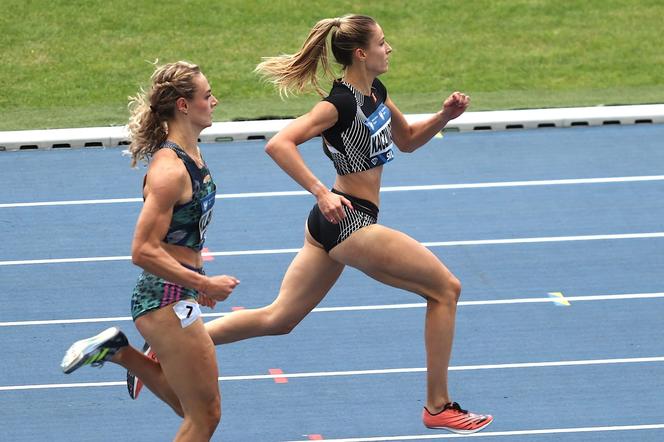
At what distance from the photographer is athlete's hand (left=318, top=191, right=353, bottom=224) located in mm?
6062

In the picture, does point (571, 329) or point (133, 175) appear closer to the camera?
point (571, 329)

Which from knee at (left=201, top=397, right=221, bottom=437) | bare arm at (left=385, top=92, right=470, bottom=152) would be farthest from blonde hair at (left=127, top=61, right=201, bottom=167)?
bare arm at (left=385, top=92, right=470, bottom=152)

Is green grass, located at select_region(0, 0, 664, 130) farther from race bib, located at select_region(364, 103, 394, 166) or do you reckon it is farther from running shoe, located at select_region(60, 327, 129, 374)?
running shoe, located at select_region(60, 327, 129, 374)

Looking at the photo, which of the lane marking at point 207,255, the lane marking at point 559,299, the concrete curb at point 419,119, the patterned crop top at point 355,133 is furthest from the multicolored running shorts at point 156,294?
the concrete curb at point 419,119

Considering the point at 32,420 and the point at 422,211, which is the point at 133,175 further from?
the point at 32,420

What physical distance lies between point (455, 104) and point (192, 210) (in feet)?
5.81

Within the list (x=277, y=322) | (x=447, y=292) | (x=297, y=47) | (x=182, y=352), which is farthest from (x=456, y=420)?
(x=297, y=47)

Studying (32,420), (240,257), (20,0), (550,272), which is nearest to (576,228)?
(550,272)

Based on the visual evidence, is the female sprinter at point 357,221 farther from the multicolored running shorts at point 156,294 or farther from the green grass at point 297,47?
the green grass at point 297,47

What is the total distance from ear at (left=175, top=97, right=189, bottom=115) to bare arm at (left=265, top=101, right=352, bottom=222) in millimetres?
526

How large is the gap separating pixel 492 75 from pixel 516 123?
6.50ft

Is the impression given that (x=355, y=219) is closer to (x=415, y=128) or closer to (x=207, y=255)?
(x=415, y=128)

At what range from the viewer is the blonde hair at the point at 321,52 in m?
6.55

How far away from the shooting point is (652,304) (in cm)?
891
